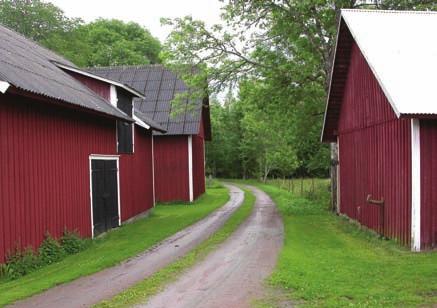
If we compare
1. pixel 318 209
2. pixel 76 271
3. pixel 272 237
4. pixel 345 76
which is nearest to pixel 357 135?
pixel 345 76

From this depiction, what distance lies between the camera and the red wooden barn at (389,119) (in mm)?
10734

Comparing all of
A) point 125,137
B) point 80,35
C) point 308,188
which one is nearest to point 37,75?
point 125,137

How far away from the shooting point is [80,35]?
46969 millimetres

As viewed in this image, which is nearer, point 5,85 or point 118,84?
point 5,85

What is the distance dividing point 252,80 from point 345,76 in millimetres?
5800

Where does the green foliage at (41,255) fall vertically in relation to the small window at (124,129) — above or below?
below

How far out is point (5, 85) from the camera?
8859 millimetres

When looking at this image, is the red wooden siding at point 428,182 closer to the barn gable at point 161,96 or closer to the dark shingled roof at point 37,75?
the dark shingled roof at point 37,75

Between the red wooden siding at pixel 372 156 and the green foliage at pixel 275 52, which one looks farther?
the green foliage at pixel 275 52

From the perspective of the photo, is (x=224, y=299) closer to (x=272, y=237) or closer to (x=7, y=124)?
(x=7, y=124)

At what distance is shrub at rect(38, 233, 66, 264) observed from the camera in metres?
10.9

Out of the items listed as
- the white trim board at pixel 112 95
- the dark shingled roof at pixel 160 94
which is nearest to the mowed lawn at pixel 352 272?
the white trim board at pixel 112 95

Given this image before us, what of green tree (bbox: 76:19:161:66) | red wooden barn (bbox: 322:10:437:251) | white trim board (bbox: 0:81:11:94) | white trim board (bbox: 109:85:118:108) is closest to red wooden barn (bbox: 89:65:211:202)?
white trim board (bbox: 109:85:118:108)

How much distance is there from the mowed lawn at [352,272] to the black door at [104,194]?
5.29 metres
